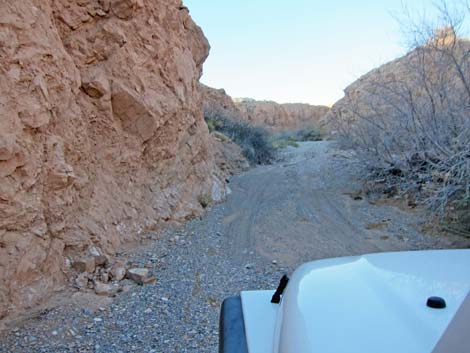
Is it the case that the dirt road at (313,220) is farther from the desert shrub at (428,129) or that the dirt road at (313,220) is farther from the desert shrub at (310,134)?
the desert shrub at (310,134)

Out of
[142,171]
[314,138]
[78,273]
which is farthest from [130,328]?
[314,138]

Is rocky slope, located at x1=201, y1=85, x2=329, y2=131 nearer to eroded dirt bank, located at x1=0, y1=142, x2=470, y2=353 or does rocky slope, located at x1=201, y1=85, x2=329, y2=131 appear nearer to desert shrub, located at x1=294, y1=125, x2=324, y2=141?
desert shrub, located at x1=294, y1=125, x2=324, y2=141

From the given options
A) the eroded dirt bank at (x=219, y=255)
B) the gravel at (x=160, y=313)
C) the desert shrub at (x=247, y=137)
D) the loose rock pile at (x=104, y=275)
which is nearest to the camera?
the gravel at (x=160, y=313)

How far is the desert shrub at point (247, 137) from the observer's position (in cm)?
1471

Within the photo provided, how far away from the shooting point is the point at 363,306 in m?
1.37

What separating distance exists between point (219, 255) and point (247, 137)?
34.4 feet

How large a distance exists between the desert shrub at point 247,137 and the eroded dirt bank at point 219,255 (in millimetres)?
4395

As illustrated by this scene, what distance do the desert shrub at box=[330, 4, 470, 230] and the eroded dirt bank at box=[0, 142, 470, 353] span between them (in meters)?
0.61

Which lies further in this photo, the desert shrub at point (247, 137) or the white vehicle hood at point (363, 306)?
the desert shrub at point (247, 137)

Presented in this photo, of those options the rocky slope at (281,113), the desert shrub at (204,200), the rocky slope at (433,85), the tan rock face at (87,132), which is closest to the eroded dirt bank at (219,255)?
the desert shrub at (204,200)

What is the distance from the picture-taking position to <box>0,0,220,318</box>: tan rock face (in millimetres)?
3854

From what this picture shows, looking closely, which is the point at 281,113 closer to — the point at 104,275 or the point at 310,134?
the point at 310,134

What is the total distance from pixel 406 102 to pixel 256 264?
4.66 meters

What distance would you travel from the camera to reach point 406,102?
7.87m
